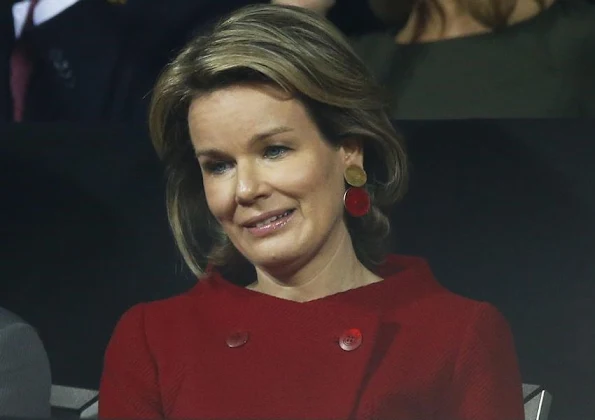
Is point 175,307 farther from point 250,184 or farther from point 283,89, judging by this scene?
point 283,89

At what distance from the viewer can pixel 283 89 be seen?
1.25m

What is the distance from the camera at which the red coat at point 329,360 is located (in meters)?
1.24

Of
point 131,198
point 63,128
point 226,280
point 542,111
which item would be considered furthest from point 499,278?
point 63,128

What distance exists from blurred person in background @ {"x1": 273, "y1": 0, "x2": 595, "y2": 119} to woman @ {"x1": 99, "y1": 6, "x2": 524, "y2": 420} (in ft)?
0.41

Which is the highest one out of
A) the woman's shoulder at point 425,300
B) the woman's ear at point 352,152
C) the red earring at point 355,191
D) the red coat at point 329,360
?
the woman's ear at point 352,152

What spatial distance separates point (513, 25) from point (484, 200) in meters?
0.21

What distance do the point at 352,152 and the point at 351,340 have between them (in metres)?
0.20

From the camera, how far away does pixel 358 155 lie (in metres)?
1.29

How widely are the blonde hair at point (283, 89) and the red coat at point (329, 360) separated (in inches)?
2.7

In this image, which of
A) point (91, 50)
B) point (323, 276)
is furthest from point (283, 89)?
point (91, 50)

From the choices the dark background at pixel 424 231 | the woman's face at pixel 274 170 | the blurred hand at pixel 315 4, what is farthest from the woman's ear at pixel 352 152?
the blurred hand at pixel 315 4

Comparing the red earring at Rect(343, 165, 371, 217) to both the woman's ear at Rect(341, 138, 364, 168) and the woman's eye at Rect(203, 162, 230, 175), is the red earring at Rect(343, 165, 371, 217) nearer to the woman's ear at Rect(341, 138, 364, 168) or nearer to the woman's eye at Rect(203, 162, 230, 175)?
the woman's ear at Rect(341, 138, 364, 168)

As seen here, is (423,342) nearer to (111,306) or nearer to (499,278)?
(499,278)

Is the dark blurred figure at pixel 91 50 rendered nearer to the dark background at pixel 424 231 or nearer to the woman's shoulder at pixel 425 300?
the dark background at pixel 424 231
